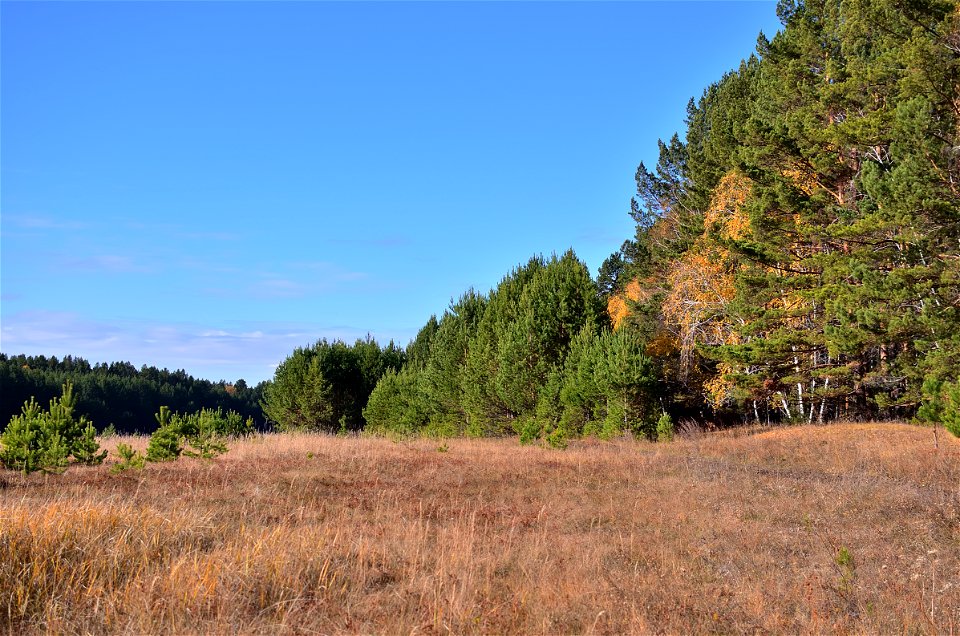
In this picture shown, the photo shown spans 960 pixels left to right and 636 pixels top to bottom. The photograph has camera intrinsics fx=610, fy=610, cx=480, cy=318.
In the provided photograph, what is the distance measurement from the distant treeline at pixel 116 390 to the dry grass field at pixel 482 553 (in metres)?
55.3

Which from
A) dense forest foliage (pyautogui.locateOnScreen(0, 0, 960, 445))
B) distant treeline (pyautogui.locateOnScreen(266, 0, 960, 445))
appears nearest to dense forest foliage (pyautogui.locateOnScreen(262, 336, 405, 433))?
dense forest foliage (pyautogui.locateOnScreen(0, 0, 960, 445))

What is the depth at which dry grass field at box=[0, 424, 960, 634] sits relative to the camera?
462 centimetres

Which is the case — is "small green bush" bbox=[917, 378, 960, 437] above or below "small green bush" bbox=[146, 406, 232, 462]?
above

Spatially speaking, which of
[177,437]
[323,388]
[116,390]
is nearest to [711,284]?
[177,437]

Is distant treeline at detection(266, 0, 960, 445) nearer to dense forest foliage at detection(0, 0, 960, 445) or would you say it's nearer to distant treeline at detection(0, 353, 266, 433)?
dense forest foliage at detection(0, 0, 960, 445)

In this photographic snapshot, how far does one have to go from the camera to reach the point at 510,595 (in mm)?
5180

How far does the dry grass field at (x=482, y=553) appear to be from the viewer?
462cm

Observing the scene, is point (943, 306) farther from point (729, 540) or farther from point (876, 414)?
point (729, 540)

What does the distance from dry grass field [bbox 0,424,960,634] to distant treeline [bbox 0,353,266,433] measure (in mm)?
55327

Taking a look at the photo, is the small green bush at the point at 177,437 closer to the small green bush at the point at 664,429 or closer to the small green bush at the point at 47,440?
the small green bush at the point at 47,440

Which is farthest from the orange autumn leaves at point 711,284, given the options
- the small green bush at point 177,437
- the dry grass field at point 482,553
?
the small green bush at point 177,437

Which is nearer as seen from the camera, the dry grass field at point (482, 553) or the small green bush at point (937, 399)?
the dry grass field at point (482, 553)

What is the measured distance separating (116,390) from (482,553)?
3732 inches

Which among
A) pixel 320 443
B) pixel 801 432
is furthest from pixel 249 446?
pixel 801 432
